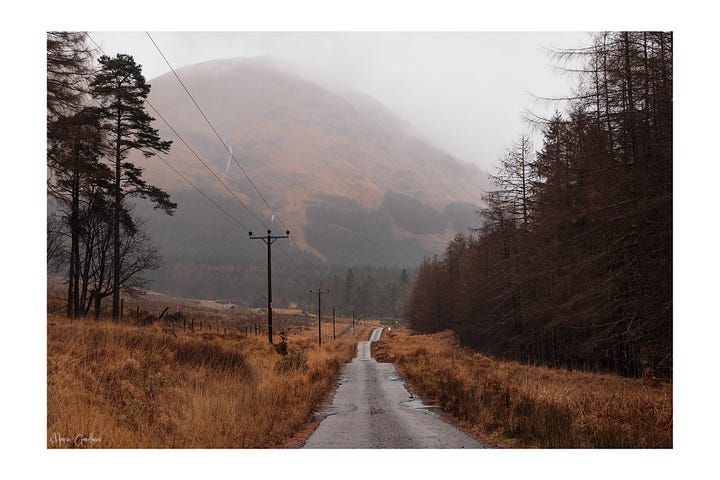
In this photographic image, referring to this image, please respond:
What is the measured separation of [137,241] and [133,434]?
26672 mm

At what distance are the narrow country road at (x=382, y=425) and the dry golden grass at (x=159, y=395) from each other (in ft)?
2.50

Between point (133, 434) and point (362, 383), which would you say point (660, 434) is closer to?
point (133, 434)

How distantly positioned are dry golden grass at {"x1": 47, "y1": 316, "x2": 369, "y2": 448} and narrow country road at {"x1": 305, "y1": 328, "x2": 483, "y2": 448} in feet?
2.50

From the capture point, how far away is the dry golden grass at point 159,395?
910 centimetres

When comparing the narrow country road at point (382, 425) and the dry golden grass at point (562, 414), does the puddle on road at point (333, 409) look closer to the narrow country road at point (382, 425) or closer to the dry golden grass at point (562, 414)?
the narrow country road at point (382, 425)

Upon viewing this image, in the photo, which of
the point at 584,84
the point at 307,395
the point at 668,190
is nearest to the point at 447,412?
the point at 307,395

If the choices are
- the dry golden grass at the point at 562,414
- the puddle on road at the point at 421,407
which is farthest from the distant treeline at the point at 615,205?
the puddle on road at the point at 421,407

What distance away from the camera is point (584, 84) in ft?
54.5

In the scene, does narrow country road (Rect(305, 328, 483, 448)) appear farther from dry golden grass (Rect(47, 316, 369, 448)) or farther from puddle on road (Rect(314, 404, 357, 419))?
dry golden grass (Rect(47, 316, 369, 448))

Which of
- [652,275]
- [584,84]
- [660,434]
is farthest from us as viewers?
[584,84]

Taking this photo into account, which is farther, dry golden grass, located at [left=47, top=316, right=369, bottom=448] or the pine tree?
the pine tree

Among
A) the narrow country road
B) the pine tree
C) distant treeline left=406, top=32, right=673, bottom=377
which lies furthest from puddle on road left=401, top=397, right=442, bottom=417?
the pine tree

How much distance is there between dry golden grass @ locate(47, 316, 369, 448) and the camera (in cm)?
910

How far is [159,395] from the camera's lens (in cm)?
1292
